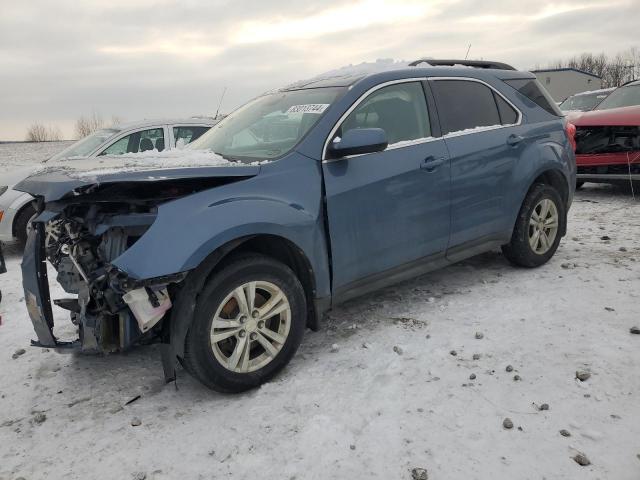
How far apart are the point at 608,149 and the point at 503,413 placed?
6.86 m

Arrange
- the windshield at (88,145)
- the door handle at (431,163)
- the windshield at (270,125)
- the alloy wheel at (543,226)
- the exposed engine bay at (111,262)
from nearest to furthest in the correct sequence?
1. the exposed engine bay at (111,262)
2. the windshield at (270,125)
3. the door handle at (431,163)
4. the alloy wheel at (543,226)
5. the windshield at (88,145)

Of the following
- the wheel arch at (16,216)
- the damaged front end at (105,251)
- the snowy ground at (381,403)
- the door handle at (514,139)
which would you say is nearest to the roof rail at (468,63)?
the door handle at (514,139)

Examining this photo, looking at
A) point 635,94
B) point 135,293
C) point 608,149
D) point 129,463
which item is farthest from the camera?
point 635,94

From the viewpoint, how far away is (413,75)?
3.99 metres

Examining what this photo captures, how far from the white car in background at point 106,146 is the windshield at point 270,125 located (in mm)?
2523

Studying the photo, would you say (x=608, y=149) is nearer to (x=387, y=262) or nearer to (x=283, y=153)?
(x=387, y=262)

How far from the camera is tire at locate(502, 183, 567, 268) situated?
4637 mm

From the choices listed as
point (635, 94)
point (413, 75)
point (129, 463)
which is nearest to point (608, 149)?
point (635, 94)

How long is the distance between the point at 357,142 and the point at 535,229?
7.76 feet

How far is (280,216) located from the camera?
9.99 ft

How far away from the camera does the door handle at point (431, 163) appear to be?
3.78m

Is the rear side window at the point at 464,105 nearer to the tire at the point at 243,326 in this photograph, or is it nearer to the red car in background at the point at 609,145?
the tire at the point at 243,326

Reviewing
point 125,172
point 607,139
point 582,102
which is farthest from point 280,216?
point 582,102

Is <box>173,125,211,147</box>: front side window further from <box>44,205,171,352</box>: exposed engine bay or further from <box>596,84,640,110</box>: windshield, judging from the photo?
<box>596,84,640,110</box>: windshield
